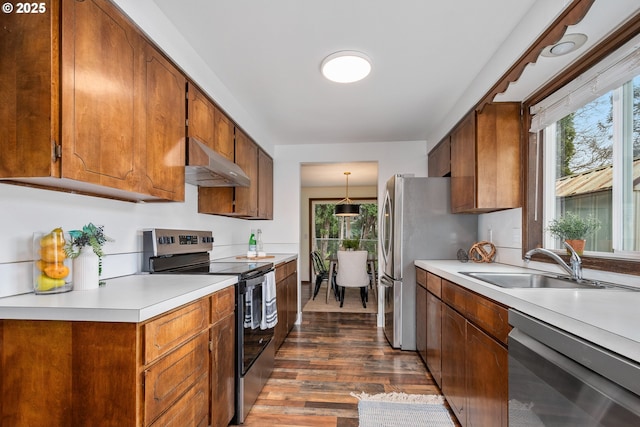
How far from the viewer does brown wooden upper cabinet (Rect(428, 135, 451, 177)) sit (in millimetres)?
3299

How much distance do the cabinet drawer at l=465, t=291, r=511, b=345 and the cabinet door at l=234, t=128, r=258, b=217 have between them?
6.78 ft

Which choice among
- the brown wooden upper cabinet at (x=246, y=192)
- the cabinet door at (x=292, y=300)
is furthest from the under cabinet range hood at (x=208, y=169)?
the cabinet door at (x=292, y=300)

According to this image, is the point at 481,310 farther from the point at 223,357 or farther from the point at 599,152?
the point at 223,357

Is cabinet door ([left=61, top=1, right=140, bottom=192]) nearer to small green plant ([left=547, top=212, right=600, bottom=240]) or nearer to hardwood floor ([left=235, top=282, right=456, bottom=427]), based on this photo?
hardwood floor ([left=235, top=282, right=456, bottom=427])

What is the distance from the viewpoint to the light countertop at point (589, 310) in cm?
79

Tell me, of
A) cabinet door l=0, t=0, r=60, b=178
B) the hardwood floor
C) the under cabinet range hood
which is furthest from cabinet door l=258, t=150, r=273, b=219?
cabinet door l=0, t=0, r=60, b=178

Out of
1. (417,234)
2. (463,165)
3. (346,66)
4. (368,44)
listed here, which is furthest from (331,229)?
(368,44)

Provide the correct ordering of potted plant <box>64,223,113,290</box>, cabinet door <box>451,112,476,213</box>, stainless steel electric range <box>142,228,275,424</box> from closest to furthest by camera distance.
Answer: potted plant <box>64,223,113,290</box> → stainless steel electric range <box>142,228,275,424</box> → cabinet door <box>451,112,476,213</box>

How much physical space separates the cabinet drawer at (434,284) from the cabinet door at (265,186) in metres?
1.92

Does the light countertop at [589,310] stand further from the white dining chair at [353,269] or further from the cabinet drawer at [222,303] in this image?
the white dining chair at [353,269]

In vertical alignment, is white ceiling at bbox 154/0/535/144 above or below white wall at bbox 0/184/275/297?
above

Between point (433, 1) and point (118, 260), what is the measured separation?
215 centimetres

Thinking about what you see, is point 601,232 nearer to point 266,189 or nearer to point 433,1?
point 433,1

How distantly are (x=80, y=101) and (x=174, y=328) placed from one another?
3.07ft
